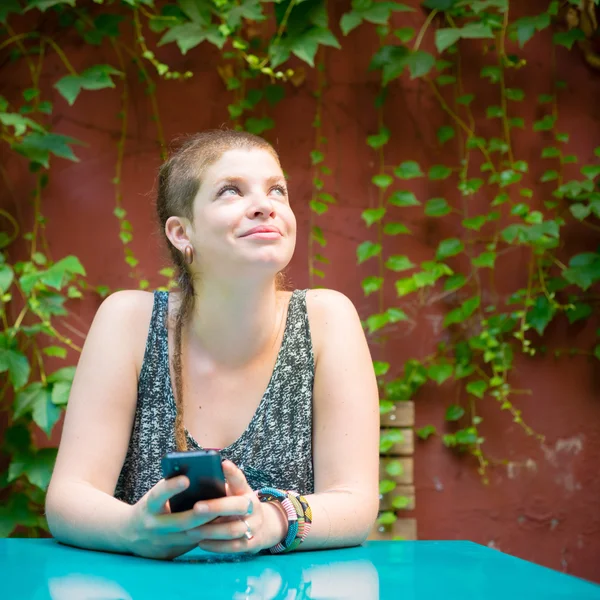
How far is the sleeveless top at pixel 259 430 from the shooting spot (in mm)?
1562

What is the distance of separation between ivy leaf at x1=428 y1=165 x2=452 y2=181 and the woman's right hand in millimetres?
1660

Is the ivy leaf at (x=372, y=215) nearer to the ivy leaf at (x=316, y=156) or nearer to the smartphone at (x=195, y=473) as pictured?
the ivy leaf at (x=316, y=156)

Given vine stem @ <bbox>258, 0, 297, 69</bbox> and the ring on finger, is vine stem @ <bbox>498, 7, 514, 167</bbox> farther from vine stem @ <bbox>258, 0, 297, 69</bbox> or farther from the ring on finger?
the ring on finger

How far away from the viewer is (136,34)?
2.52 m

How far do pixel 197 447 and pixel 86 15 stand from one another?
1.54 m

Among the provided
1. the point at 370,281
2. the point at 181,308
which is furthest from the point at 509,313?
the point at 181,308

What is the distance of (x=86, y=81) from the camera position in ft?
7.66

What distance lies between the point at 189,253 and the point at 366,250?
3.24 ft

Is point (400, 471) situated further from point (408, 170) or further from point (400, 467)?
point (408, 170)

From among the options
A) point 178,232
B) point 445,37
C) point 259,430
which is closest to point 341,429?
point 259,430

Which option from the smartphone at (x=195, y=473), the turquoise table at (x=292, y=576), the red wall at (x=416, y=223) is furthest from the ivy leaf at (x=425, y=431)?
the smartphone at (x=195, y=473)

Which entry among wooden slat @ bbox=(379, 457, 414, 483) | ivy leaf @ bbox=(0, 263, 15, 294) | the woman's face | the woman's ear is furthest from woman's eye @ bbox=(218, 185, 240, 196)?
wooden slat @ bbox=(379, 457, 414, 483)

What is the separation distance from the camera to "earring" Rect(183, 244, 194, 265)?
62.3 inches

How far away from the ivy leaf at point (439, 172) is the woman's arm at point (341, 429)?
99cm
